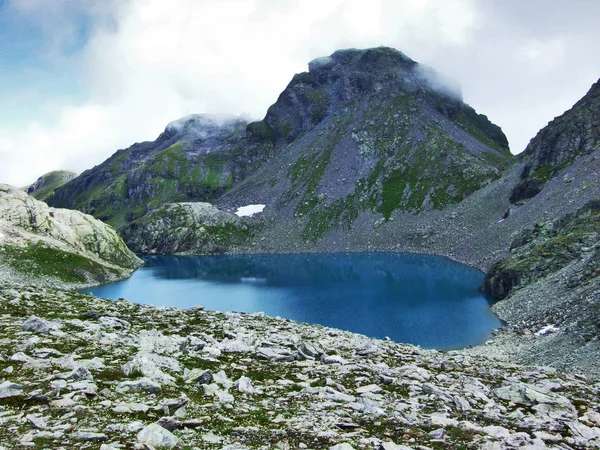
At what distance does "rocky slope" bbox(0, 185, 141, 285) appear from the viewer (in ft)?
345

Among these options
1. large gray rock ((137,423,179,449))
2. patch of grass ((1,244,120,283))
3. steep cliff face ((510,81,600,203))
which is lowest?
large gray rock ((137,423,179,449))

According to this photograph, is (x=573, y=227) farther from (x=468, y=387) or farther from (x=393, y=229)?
(x=393, y=229)

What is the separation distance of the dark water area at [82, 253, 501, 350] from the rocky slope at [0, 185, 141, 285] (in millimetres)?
8335

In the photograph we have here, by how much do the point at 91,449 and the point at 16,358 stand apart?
30.2 feet

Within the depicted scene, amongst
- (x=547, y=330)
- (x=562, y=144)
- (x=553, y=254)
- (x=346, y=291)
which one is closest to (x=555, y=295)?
(x=547, y=330)

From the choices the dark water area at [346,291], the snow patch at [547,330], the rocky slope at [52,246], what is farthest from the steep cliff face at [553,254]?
the rocky slope at [52,246]

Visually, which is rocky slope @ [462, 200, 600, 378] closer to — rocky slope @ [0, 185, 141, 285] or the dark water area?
the dark water area

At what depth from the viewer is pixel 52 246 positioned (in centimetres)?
11681

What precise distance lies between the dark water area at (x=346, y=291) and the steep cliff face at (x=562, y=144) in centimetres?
4055

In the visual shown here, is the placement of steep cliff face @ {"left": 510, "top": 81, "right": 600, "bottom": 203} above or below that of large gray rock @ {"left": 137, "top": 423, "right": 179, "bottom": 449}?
above

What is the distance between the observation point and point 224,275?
452 ft

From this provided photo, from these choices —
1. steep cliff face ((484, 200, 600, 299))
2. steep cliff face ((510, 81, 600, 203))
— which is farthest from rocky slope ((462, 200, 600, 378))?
steep cliff face ((510, 81, 600, 203))

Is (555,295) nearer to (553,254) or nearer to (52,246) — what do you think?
(553,254)

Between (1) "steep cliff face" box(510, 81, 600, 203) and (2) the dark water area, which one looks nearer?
(2) the dark water area
